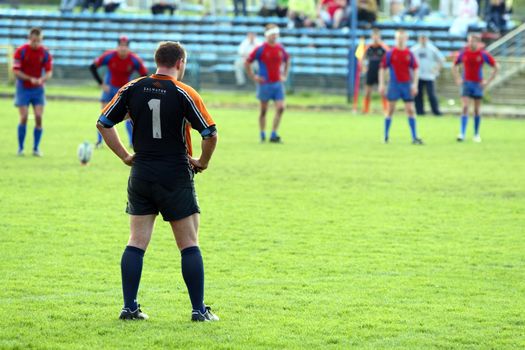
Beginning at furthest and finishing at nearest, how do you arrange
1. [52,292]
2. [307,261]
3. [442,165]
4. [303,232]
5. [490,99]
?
[490,99] < [442,165] < [303,232] < [307,261] < [52,292]

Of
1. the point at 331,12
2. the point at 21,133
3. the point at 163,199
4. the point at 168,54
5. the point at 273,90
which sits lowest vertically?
the point at 21,133

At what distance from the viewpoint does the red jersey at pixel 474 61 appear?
22422 millimetres

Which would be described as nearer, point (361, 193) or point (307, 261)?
point (307, 261)

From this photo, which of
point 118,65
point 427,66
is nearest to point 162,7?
point 427,66

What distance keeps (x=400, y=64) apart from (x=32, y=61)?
7.89 meters

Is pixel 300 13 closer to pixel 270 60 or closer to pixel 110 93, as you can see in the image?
pixel 270 60

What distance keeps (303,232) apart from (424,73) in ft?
62.4

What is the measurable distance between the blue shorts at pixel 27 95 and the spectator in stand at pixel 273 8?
23.5 m

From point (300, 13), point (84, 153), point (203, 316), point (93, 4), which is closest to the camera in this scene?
point (203, 316)

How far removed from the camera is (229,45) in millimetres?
39312

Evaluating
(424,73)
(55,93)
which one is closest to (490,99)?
(424,73)

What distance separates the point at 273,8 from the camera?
40938 millimetres

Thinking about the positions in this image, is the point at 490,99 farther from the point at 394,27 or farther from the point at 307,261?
the point at 307,261

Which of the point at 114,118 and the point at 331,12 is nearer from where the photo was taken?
the point at 114,118
